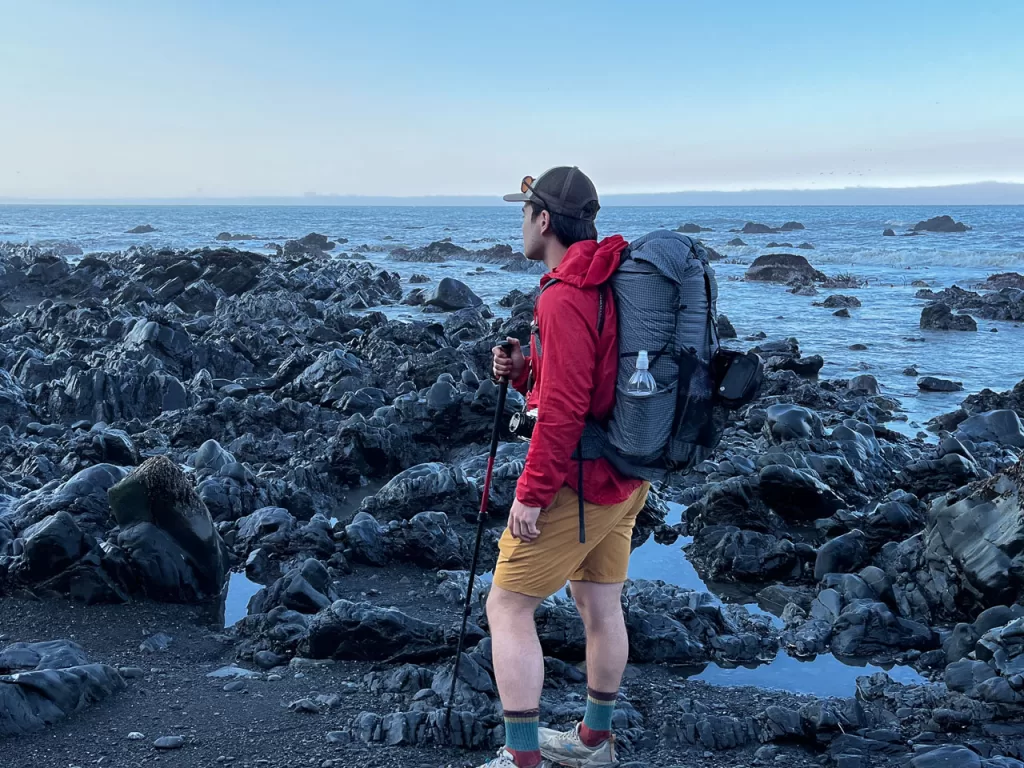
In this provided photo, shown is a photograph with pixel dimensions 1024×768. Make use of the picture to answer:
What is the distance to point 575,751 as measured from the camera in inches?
139

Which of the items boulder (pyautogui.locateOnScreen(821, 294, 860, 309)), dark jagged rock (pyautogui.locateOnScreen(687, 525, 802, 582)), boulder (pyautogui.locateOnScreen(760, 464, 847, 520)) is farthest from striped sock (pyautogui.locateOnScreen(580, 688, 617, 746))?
boulder (pyautogui.locateOnScreen(821, 294, 860, 309))

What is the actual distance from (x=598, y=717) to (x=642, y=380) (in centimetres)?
144

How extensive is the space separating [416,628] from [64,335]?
11704 millimetres

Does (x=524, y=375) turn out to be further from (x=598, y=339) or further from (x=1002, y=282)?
(x=1002, y=282)

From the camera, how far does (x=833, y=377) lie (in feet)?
46.5

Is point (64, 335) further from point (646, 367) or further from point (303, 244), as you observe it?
point (303, 244)

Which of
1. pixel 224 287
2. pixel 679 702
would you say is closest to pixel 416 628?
pixel 679 702

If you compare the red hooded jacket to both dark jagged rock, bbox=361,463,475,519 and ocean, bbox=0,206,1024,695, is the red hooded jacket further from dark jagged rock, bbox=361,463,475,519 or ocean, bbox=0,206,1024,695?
dark jagged rock, bbox=361,463,475,519

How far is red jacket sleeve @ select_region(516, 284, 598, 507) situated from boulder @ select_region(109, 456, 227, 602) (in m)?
3.26

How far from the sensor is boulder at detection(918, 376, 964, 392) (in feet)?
43.0

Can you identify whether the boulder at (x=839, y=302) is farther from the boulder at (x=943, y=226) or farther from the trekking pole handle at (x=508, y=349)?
the boulder at (x=943, y=226)

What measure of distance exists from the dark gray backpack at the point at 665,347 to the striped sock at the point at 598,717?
1015mm

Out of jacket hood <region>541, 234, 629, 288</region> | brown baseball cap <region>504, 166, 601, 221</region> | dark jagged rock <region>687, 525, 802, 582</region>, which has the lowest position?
dark jagged rock <region>687, 525, 802, 582</region>

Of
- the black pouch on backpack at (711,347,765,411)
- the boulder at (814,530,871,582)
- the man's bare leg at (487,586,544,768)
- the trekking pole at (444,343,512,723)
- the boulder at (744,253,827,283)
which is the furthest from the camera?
the boulder at (744,253,827,283)
